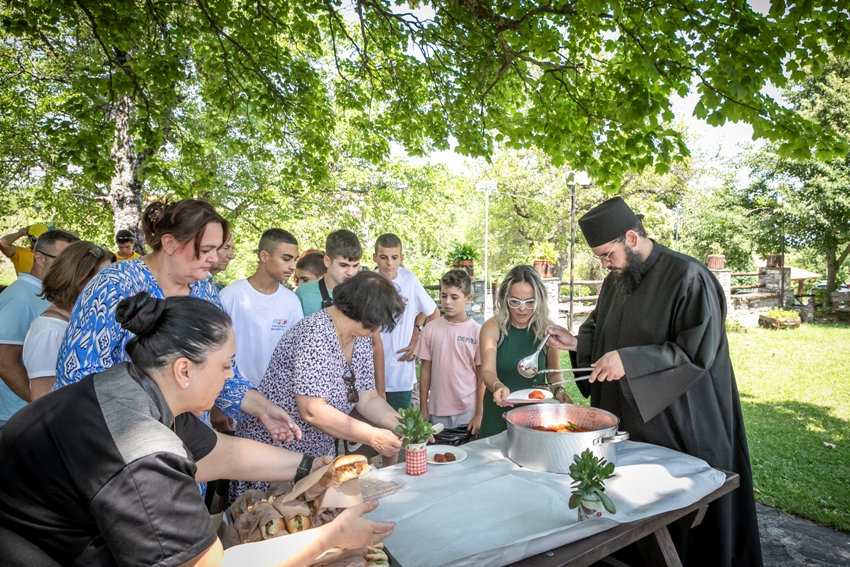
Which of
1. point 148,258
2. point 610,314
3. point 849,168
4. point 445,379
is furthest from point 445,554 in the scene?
point 849,168

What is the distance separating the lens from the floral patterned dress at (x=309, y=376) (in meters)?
2.28

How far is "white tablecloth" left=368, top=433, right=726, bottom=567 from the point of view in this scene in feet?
5.16

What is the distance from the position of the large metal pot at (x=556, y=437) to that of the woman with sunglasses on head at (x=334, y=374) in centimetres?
51

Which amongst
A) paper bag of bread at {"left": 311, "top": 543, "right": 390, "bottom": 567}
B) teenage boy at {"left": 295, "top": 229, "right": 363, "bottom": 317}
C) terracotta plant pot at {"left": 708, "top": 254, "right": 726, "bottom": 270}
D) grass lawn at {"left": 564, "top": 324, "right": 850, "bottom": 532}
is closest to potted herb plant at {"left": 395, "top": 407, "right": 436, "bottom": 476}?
paper bag of bread at {"left": 311, "top": 543, "right": 390, "bottom": 567}

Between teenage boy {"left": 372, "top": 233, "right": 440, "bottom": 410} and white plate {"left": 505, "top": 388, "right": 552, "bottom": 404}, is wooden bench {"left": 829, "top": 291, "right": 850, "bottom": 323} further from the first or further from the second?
white plate {"left": 505, "top": 388, "right": 552, "bottom": 404}

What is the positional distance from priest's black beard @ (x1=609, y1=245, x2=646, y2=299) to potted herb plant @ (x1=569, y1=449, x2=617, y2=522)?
1378 mm

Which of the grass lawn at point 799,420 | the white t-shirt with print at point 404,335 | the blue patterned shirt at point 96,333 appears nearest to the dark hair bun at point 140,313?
the blue patterned shirt at point 96,333

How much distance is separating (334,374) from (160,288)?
0.80 meters

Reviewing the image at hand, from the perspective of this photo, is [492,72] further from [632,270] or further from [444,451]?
[444,451]

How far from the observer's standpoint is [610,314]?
2926 millimetres

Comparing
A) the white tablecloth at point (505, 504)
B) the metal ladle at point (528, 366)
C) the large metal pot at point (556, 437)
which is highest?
the metal ladle at point (528, 366)

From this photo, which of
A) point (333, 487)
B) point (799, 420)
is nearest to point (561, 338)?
point (333, 487)

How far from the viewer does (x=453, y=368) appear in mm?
3812

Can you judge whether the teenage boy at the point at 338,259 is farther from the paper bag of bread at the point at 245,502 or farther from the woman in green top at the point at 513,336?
the paper bag of bread at the point at 245,502
